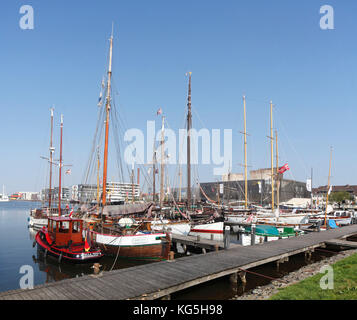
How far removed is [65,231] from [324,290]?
1877cm

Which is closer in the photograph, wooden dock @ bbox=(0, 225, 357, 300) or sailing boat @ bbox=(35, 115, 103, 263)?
wooden dock @ bbox=(0, 225, 357, 300)

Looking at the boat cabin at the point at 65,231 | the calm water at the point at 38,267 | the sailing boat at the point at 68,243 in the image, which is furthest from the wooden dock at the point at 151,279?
the boat cabin at the point at 65,231

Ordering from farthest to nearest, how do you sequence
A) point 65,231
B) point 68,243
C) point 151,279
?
point 65,231, point 68,243, point 151,279

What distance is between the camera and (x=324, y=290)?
11.2 meters

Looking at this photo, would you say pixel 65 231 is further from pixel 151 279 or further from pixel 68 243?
pixel 151 279

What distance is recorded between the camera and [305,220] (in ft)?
136

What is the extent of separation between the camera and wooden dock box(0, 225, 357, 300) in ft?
31.3

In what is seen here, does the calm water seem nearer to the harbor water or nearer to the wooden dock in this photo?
the harbor water

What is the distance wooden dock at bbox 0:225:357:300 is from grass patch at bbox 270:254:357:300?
315 centimetres

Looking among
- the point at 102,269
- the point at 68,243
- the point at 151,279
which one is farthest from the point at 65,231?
the point at 151,279

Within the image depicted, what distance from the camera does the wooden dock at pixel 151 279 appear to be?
9539mm

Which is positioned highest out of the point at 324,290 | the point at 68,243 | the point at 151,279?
the point at 151,279

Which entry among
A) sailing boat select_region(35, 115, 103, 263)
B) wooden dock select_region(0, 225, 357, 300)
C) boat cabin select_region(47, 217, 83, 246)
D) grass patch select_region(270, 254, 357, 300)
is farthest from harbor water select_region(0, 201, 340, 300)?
grass patch select_region(270, 254, 357, 300)
